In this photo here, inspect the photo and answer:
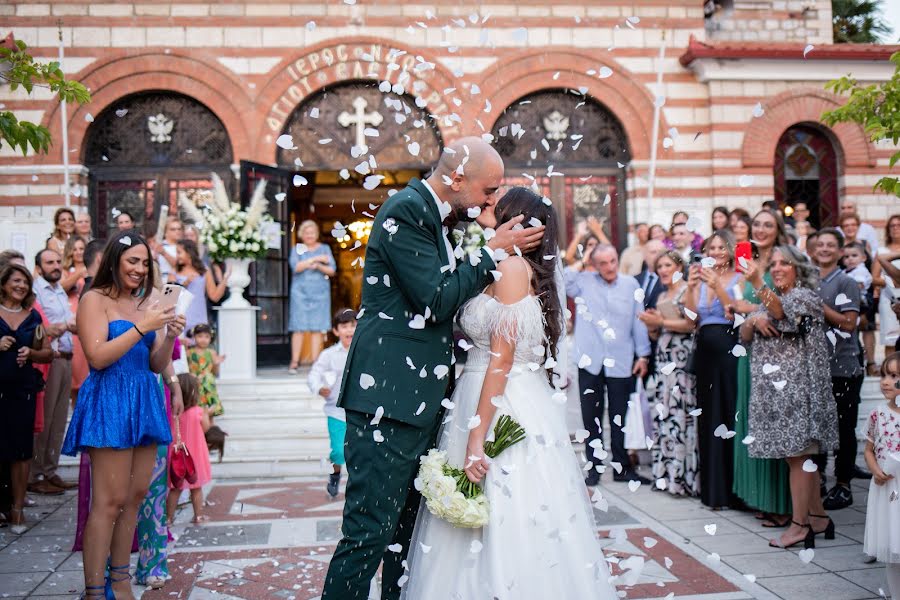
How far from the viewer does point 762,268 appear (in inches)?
243

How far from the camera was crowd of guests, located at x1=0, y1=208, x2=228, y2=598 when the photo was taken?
4.21 m

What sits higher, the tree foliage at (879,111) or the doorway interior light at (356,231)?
the tree foliage at (879,111)

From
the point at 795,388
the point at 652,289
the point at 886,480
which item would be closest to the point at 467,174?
the point at 886,480

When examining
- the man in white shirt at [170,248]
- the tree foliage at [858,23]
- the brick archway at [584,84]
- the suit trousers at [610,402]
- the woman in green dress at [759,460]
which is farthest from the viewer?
the tree foliage at [858,23]

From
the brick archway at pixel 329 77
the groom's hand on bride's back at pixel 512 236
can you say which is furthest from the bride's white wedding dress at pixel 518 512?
the brick archway at pixel 329 77

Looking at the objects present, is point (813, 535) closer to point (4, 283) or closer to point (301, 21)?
point (4, 283)

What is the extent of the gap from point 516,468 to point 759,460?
10.5 ft

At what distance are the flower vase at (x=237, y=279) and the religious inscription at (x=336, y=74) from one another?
9.51ft

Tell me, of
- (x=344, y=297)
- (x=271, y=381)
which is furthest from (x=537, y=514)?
(x=344, y=297)

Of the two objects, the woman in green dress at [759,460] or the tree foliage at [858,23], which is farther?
the tree foliage at [858,23]

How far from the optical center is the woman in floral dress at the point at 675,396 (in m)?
7.04

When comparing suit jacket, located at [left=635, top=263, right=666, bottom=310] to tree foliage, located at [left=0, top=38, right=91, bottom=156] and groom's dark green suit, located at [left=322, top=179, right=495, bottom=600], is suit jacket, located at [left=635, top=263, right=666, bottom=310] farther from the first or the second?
tree foliage, located at [left=0, top=38, right=91, bottom=156]

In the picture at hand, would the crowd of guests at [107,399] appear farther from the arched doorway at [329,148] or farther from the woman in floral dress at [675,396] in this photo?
the arched doorway at [329,148]

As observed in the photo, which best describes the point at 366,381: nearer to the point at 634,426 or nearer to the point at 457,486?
the point at 457,486
